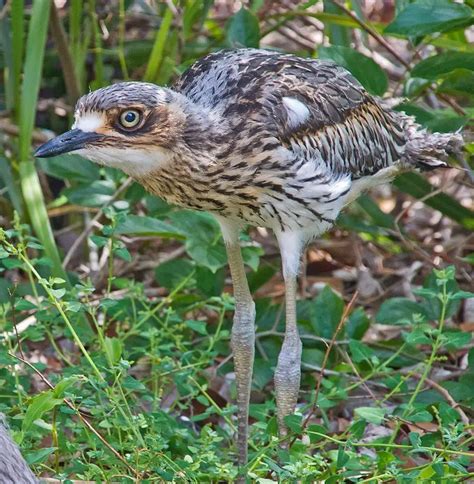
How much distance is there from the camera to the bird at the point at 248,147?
2971mm

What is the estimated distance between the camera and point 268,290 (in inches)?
191

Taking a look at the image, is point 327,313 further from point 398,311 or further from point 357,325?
point 398,311

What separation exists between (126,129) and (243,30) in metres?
1.26

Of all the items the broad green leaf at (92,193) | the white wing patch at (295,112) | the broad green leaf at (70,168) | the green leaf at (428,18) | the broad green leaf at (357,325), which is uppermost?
the green leaf at (428,18)

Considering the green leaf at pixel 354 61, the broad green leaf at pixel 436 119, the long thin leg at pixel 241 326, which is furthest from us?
the green leaf at pixel 354 61

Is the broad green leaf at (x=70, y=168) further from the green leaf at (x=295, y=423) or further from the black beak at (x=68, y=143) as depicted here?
the green leaf at (x=295, y=423)

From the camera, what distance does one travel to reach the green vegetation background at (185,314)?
2969 millimetres

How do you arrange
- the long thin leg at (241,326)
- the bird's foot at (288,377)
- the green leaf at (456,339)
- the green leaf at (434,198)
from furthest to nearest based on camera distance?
the green leaf at (434,198) → the long thin leg at (241,326) → the bird's foot at (288,377) → the green leaf at (456,339)

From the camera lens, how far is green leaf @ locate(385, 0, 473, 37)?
11.9ft

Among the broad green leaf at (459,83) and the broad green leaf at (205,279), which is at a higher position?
the broad green leaf at (459,83)

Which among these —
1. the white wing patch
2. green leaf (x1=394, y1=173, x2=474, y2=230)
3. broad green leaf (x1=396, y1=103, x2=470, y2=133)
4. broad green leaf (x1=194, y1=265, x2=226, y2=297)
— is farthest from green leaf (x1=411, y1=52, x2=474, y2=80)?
broad green leaf (x1=194, y1=265, x2=226, y2=297)

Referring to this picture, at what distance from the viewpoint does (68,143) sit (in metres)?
2.89

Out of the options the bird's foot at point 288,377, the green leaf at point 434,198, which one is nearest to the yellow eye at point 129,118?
the bird's foot at point 288,377

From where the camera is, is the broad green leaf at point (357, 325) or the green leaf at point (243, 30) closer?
the broad green leaf at point (357, 325)
